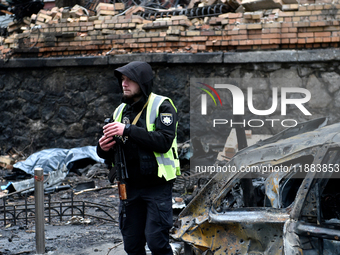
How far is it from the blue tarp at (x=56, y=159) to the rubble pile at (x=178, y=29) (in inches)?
83.0

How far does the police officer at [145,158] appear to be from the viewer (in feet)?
10.6

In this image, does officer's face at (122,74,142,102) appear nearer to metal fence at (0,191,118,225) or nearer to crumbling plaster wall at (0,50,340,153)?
metal fence at (0,191,118,225)

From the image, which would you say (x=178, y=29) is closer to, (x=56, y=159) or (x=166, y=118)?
(x=56, y=159)

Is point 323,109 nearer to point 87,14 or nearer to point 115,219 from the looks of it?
point 115,219

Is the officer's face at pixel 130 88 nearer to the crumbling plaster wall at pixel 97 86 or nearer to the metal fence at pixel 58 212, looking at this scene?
the metal fence at pixel 58 212

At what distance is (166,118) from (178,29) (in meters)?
5.55

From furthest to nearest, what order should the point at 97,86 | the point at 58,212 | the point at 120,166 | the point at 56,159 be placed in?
1. the point at 97,86
2. the point at 56,159
3. the point at 58,212
4. the point at 120,166

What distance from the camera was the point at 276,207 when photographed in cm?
331

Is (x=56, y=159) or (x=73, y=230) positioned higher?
(x=56, y=159)

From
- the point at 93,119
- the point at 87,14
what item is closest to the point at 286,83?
the point at 93,119

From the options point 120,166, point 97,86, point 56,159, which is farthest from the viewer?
point 97,86

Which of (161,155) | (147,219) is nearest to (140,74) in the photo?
(161,155)

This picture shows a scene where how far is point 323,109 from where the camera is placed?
7859 millimetres

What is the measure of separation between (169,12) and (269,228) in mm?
6791
